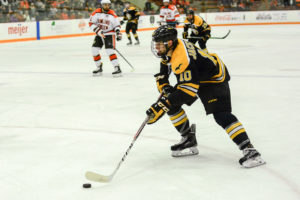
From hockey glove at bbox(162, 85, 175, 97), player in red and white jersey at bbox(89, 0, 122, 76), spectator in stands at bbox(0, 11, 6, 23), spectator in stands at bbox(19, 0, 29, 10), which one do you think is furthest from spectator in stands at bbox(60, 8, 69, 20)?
hockey glove at bbox(162, 85, 175, 97)

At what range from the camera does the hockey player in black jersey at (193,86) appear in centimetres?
297

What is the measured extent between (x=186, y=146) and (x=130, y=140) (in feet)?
2.32

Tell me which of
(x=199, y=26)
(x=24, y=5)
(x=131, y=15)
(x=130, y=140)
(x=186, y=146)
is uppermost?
(x=24, y=5)

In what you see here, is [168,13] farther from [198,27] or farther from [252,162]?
[252,162]

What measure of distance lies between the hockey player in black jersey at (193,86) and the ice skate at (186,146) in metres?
0.15

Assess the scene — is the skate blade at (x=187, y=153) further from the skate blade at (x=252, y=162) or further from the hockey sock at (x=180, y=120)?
the skate blade at (x=252, y=162)

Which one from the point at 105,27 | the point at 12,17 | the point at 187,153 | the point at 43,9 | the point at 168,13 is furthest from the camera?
the point at 43,9

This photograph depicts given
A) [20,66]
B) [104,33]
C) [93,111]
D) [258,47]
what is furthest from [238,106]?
[258,47]

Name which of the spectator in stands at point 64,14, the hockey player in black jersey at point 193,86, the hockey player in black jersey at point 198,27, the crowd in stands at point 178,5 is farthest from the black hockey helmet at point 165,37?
the crowd in stands at point 178,5

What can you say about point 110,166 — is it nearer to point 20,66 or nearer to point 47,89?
point 47,89

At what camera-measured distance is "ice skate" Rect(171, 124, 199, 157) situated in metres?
3.43

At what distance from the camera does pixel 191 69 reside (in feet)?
9.75

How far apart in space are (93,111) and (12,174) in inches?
85.5

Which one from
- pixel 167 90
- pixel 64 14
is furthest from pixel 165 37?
pixel 64 14
